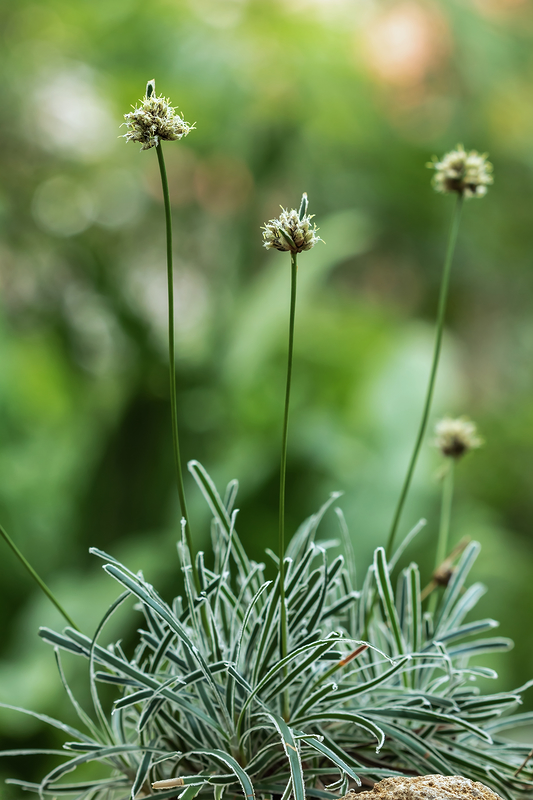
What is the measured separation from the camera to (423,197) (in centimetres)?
212

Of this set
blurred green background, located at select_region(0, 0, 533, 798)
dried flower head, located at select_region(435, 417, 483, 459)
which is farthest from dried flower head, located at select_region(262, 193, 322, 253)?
blurred green background, located at select_region(0, 0, 533, 798)

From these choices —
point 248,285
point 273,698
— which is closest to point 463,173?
point 273,698

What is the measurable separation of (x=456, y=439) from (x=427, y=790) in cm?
15

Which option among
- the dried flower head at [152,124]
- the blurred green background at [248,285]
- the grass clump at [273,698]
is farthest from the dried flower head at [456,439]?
the blurred green background at [248,285]

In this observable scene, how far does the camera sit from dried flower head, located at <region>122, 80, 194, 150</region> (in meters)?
0.21

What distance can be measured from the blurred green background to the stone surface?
71 cm

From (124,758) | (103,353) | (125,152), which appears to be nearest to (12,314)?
(103,353)

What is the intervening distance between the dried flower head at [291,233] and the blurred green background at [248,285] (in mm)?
775

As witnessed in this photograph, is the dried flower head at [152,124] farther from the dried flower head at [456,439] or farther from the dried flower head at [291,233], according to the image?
the dried flower head at [456,439]

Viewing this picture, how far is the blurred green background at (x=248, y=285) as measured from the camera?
3.84 feet

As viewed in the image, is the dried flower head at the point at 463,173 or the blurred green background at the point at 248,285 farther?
the blurred green background at the point at 248,285

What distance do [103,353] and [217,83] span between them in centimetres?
68

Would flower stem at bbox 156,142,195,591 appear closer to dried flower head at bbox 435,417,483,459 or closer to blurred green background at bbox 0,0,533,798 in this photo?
dried flower head at bbox 435,417,483,459

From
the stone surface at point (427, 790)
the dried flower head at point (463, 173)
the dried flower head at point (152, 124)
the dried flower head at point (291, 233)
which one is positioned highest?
the dried flower head at point (463, 173)
